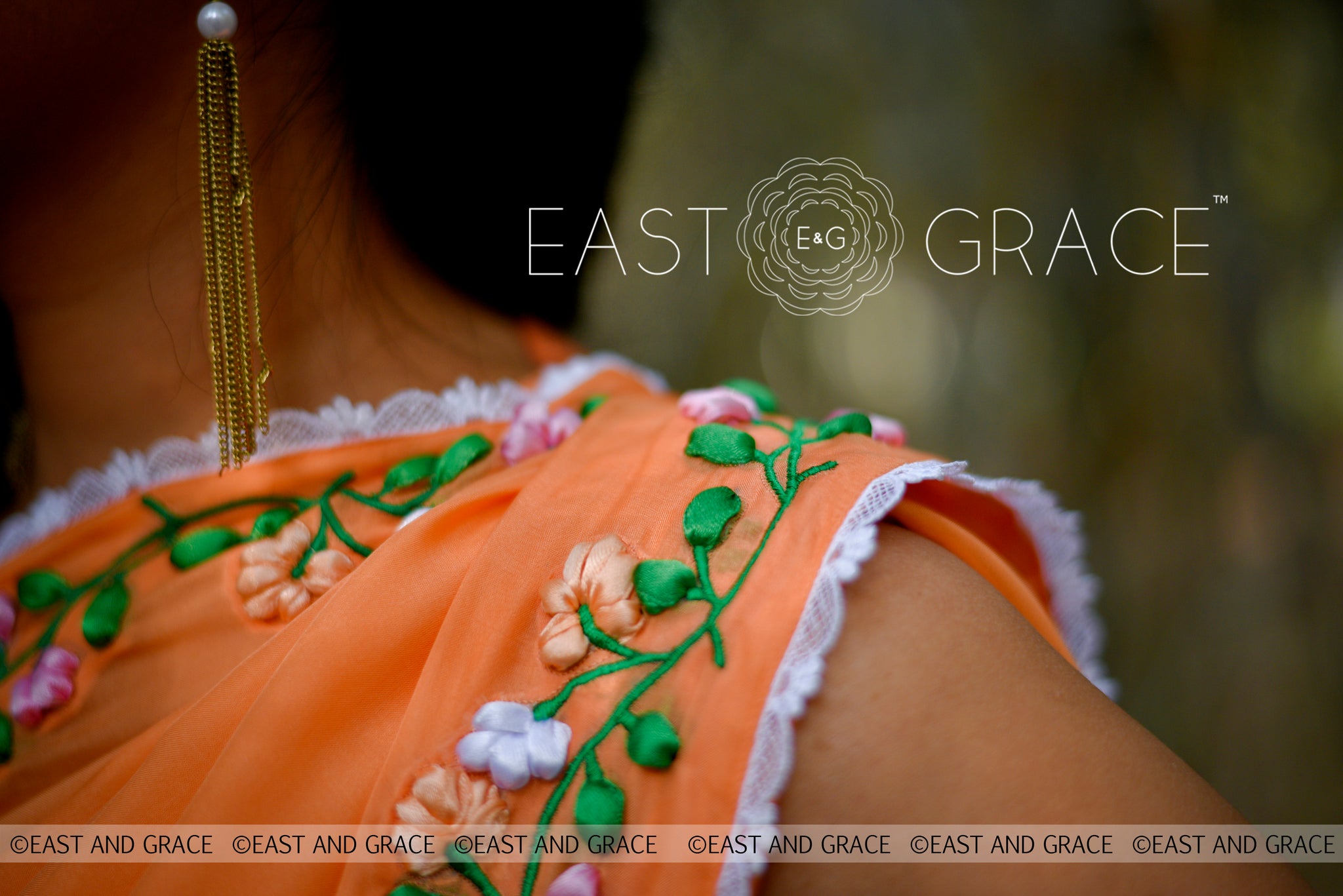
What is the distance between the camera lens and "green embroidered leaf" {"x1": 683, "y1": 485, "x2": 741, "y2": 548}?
400 mm

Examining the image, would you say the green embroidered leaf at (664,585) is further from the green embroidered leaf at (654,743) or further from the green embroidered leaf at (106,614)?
the green embroidered leaf at (106,614)

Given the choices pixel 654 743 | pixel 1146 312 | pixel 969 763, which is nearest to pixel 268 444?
pixel 654 743

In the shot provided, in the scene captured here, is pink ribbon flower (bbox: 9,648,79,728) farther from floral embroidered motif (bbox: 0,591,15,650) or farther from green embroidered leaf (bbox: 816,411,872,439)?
green embroidered leaf (bbox: 816,411,872,439)

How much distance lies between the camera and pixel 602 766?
36 cm

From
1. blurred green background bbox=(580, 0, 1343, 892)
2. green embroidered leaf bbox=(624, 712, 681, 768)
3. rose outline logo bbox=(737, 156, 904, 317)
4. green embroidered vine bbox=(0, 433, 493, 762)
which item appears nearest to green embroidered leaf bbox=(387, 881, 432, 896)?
green embroidered leaf bbox=(624, 712, 681, 768)

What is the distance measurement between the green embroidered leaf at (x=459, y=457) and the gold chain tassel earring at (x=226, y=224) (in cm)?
14

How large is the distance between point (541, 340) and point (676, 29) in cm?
41

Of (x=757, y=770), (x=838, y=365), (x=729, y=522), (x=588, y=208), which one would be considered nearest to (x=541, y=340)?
(x=588, y=208)

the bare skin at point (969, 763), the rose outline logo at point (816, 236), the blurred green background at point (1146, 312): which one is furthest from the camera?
the blurred green background at point (1146, 312)

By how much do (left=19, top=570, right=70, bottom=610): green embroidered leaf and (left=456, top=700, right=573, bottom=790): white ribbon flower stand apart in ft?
1.27

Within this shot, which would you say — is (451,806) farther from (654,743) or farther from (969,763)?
(969,763)

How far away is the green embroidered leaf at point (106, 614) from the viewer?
0.51m

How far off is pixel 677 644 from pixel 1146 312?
4.39 feet

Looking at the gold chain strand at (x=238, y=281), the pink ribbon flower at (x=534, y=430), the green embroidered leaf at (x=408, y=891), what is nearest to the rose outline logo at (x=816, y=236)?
the pink ribbon flower at (x=534, y=430)
